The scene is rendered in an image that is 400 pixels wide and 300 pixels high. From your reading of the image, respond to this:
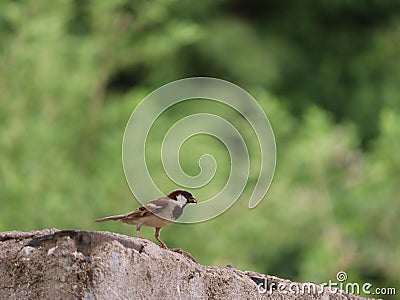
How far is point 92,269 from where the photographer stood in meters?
1.65

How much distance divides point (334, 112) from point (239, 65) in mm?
1060

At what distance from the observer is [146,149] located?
5.68m

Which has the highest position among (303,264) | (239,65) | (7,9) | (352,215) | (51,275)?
(239,65)

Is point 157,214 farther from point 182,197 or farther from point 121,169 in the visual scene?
point 121,169

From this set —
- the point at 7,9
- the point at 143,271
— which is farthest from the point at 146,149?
the point at 143,271

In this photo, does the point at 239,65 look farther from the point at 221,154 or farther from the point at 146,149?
the point at 146,149

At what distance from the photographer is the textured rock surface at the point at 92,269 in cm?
165

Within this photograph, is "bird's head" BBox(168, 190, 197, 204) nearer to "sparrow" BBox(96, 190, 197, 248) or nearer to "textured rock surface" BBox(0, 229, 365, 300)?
"sparrow" BBox(96, 190, 197, 248)

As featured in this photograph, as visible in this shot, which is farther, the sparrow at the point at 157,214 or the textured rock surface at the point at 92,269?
the sparrow at the point at 157,214

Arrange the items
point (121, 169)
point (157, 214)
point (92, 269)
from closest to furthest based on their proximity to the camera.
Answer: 1. point (92, 269)
2. point (157, 214)
3. point (121, 169)

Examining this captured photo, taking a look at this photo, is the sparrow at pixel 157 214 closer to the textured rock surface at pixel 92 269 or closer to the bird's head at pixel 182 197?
the bird's head at pixel 182 197

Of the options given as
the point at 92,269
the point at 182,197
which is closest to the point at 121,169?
the point at 182,197

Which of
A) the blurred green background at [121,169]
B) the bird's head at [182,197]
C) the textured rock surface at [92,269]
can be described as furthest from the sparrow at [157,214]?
the blurred green background at [121,169]

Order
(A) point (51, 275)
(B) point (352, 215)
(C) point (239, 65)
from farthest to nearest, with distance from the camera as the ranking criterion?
(C) point (239, 65), (B) point (352, 215), (A) point (51, 275)
